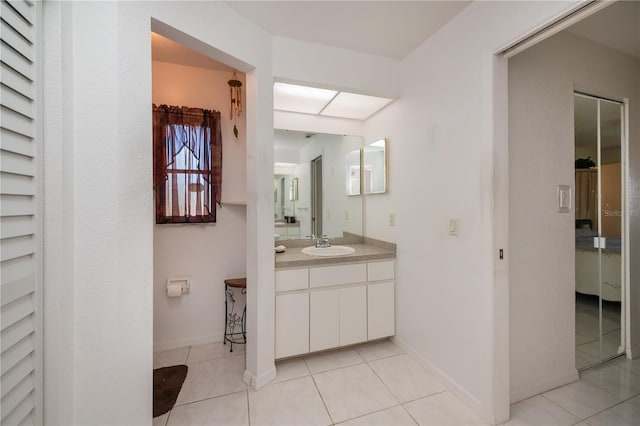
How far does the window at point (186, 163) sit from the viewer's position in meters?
2.15

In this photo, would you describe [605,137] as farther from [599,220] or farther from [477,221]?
[477,221]

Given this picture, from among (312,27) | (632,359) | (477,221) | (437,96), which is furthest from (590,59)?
(632,359)

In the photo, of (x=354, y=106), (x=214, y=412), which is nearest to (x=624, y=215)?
(x=354, y=106)

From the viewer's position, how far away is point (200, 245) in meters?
2.34

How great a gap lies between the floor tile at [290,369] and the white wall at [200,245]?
755 millimetres

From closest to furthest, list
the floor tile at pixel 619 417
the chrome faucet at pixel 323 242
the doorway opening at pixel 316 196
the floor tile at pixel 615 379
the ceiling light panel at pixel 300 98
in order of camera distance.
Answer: the floor tile at pixel 619 417 → the floor tile at pixel 615 379 → the ceiling light panel at pixel 300 98 → the chrome faucet at pixel 323 242 → the doorway opening at pixel 316 196

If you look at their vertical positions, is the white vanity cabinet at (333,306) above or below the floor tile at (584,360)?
above

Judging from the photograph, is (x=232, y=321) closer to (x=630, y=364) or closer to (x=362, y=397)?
(x=362, y=397)

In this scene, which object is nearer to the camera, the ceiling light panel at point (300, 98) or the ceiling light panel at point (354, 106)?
the ceiling light panel at point (300, 98)

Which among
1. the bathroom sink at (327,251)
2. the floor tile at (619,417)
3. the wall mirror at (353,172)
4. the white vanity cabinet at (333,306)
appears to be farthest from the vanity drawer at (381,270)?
the floor tile at (619,417)

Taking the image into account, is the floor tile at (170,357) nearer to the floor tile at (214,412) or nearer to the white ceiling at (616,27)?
the floor tile at (214,412)

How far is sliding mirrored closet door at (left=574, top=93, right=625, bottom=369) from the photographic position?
6.19 feet

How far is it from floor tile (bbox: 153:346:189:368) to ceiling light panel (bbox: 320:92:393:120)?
2.59 meters

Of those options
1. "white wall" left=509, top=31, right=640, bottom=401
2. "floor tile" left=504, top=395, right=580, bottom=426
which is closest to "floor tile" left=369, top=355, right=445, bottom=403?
"floor tile" left=504, top=395, right=580, bottom=426
